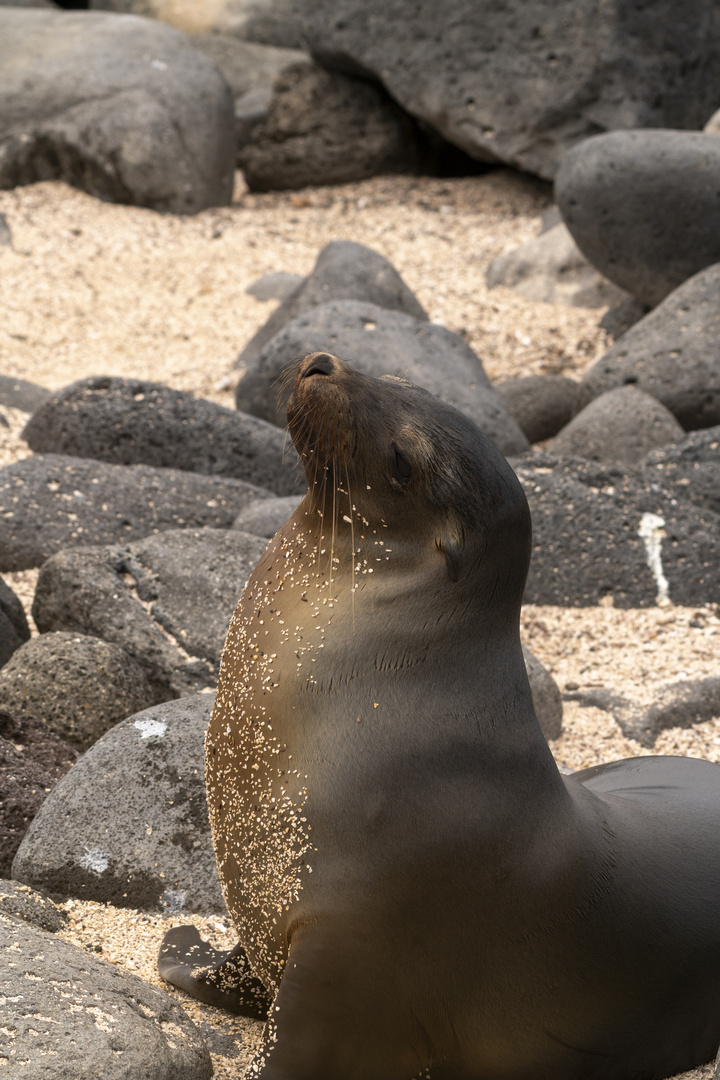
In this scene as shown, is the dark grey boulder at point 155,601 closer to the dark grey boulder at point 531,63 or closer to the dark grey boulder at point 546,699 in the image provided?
the dark grey boulder at point 546,699

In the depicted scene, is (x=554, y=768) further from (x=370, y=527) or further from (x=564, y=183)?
(x=564, y=183)

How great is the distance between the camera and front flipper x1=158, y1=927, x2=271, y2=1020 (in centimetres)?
247

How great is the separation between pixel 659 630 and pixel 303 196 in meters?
8.19

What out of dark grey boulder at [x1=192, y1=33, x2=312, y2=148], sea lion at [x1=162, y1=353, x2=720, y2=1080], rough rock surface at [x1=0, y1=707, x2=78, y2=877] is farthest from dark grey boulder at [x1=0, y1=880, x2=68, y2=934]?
dark grey boulder at [x1=192, y1=33, x2=312, y2=148]

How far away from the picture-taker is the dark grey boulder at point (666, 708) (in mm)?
4164

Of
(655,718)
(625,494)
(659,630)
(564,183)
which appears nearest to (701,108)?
(564,183)

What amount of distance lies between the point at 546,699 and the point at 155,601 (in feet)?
4.55

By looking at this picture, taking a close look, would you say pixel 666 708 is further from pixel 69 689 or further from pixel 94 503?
pixel 94 503

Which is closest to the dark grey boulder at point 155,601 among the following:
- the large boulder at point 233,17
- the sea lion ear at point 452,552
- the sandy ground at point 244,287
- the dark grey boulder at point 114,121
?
the sandy ground at point 244,287

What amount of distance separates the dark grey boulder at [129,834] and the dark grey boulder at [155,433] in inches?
112

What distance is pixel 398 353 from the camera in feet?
21.3

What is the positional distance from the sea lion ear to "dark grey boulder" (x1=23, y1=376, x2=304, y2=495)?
3.63 m

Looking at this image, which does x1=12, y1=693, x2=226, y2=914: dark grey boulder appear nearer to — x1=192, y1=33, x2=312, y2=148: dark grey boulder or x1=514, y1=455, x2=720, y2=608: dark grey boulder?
x1=514, y1=455, x2=720, y2=608: dark grey boulder

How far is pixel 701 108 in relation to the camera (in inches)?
436
